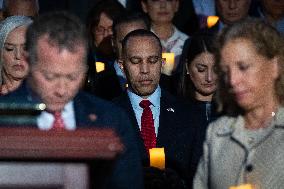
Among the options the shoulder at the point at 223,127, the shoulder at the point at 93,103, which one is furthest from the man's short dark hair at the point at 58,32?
the shoulder at the point at 223,127

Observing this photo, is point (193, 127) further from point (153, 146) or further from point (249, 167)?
point (249, 167)

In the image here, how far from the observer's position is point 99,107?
135 inches

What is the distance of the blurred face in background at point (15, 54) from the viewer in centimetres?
480

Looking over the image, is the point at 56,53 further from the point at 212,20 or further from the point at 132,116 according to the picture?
the point at 212,20

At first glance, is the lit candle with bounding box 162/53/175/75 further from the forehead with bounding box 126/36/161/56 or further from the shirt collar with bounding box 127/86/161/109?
the shirt collar with bounding box 127/86/161/109

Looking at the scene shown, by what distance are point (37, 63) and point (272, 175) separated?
993 mm

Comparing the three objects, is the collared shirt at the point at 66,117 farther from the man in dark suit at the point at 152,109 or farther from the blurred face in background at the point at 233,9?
the blurred face in background at the point at 233,9

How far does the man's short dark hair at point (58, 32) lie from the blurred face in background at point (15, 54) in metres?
1.46

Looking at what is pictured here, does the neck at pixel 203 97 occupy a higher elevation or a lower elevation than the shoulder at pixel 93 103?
lower

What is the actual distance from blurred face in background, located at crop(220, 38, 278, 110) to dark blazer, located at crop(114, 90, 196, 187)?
4.25ft

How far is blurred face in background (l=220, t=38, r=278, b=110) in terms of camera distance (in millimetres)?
3432

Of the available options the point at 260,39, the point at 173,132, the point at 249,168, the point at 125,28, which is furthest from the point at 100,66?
the point at 249,168

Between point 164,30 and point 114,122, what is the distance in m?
3.64

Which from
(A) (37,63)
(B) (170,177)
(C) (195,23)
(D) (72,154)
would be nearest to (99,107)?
(A) (37,63)
